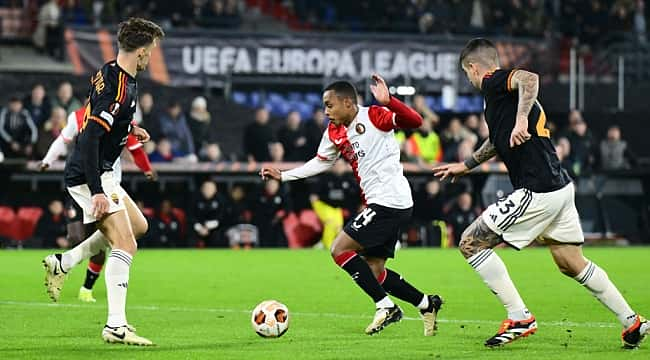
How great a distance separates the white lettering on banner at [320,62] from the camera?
28828 millimetres

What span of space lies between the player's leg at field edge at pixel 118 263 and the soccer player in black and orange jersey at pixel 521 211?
2446mm

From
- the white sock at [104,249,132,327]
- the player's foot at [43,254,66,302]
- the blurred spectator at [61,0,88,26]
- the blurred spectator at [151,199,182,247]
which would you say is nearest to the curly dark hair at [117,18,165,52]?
the white sock at [104,249,132,327]

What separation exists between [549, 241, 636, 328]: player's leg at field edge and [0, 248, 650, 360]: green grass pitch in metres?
0.29

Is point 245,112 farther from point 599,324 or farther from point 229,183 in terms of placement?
point 599,324

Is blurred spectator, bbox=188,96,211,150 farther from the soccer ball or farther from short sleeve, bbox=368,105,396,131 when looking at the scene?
the soccer ball

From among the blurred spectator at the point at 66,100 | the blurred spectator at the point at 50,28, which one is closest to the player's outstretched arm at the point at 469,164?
the blurred spectator at the point at 66,100

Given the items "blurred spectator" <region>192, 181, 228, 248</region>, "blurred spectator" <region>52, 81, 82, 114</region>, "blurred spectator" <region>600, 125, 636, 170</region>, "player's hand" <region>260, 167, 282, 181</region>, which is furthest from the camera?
"blurred spectator" <region>600, 125, 636, 170</region>

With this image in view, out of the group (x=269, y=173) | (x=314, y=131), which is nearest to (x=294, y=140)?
(x=314, y=131)

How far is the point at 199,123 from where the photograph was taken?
25.6 m

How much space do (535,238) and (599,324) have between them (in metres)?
1.96

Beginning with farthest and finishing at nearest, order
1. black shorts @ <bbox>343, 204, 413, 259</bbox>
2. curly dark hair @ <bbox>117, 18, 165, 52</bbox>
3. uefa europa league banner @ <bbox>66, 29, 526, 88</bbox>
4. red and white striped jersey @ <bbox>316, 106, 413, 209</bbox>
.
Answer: uefa europa league banner @ <bbox>66, 29, 526, 88</bbox> < red and white striped jersey @ <bbox>316, 106, 413, 209</bbox> < black shorts @ <bbox>343, 204, 413, 259</bbox> < curly dark hair @ <bbox>117, 18, 165, 52</bbox>

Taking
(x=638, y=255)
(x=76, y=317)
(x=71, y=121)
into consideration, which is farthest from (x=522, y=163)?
(x=638, y=255)

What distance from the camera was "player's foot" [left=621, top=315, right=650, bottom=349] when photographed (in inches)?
365

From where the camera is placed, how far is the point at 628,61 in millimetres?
31984
